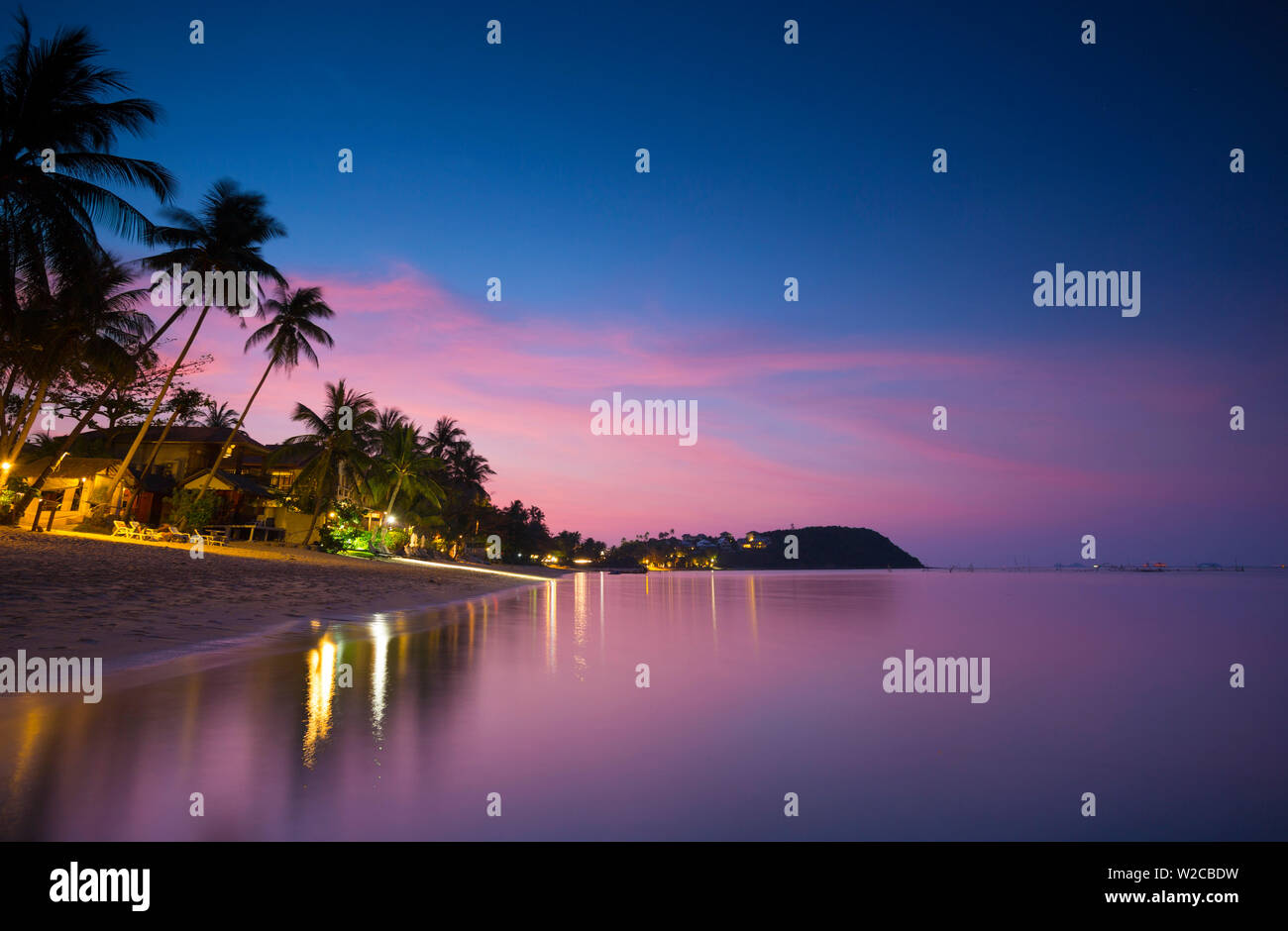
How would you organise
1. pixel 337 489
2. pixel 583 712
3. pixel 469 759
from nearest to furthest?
1. pixel 469 759
2. pixel 583 712
3. pixel 337 489

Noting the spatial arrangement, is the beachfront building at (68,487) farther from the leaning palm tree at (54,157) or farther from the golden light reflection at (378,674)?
the golden light reflection at (378,674)

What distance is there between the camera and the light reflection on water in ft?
15.0

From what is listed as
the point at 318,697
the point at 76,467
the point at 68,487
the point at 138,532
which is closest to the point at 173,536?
the point at 138,532

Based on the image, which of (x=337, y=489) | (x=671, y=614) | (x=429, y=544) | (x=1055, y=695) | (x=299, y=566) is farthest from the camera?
(x=429, y=544)

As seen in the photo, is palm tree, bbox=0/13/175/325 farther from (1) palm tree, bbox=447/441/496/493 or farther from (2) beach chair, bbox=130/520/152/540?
(1) palm tree, bbox=447/441/496/493

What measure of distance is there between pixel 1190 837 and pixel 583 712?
561 cm

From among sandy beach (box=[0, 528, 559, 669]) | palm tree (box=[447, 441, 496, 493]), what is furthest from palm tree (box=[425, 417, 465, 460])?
sandy beach (box=[0, 528, 559, 669])

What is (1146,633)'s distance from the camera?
19703 mm

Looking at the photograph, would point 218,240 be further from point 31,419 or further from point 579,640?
point 579,640

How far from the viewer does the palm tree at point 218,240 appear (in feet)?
98.6

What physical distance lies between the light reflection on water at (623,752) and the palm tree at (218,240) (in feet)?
84.5

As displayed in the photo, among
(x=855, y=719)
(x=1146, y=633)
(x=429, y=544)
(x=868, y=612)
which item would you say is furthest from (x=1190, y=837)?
(x=429, y=544)

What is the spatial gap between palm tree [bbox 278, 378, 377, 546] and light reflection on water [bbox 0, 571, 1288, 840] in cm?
3455
